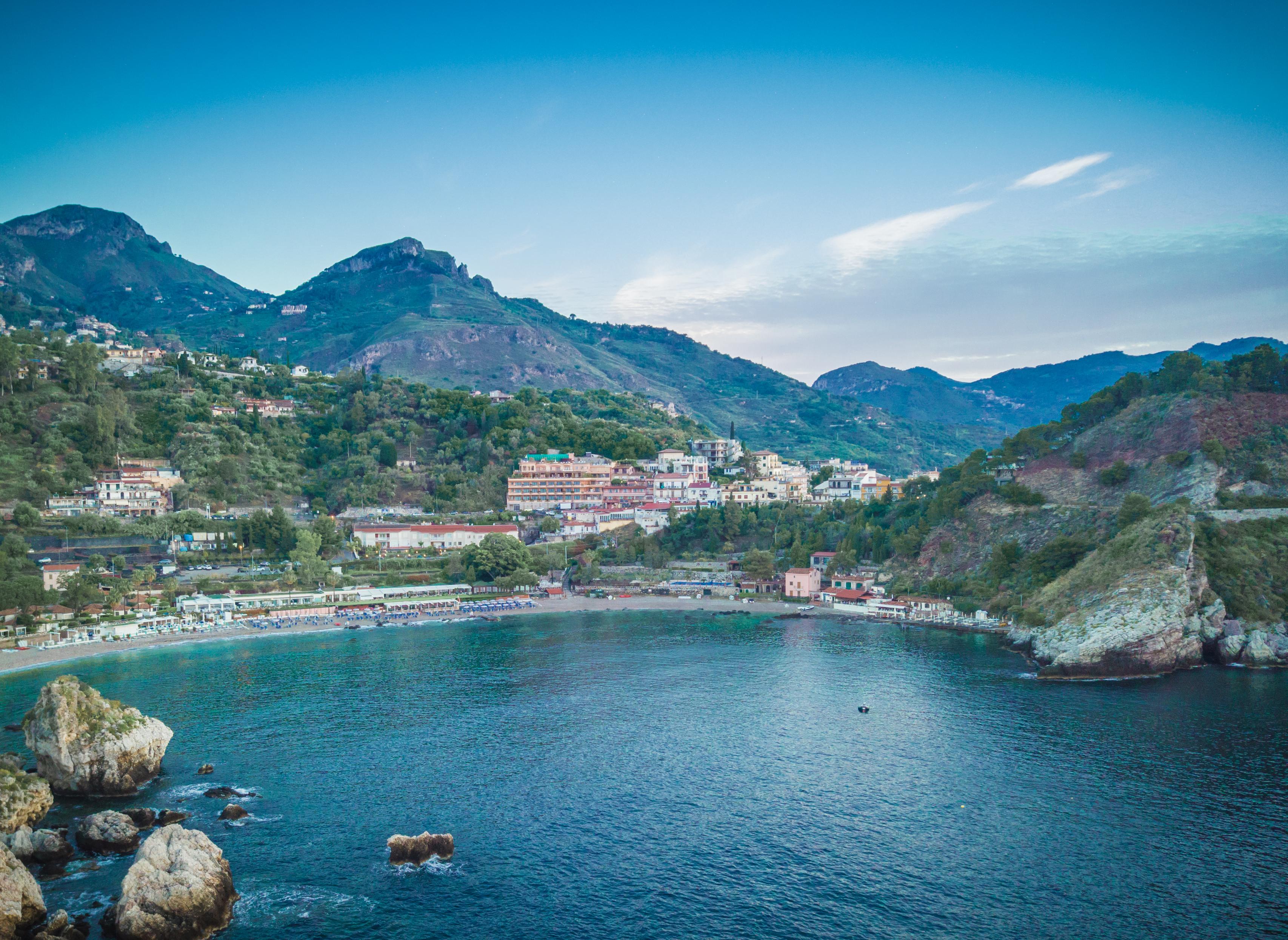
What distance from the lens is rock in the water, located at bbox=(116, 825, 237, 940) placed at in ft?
59.8

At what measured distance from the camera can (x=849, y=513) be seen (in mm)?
76375

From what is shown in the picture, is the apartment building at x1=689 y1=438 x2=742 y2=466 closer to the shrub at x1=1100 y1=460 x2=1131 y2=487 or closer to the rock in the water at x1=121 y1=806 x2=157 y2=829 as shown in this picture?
the shrub at x1=1100 y1=460 x2=1131 y2=487

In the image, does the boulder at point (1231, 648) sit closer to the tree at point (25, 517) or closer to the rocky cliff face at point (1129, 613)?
the rocky cliff face at point (1129, 613)

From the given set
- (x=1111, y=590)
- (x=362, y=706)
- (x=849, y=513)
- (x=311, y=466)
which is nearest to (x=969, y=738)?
(x=1111, y=590)

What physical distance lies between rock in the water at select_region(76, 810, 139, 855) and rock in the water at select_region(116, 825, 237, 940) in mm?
3678

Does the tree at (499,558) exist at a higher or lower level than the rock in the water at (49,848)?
higher

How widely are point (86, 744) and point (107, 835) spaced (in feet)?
16.6

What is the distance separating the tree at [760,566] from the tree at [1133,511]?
83.9ft

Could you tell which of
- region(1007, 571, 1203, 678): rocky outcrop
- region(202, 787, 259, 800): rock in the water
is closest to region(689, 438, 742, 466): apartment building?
region(1007, 571, 1203, 678): rocky outcrop

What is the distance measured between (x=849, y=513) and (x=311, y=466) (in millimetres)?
56329

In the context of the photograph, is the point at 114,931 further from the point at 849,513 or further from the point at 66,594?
the point at 849,513

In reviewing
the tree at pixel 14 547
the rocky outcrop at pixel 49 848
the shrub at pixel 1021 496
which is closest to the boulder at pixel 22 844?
the rocky outcrop at pixel 49 848

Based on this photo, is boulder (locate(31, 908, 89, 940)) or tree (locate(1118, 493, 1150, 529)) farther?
tree (locate(1118, 493, 1150, 529))

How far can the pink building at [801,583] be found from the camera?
214ft
